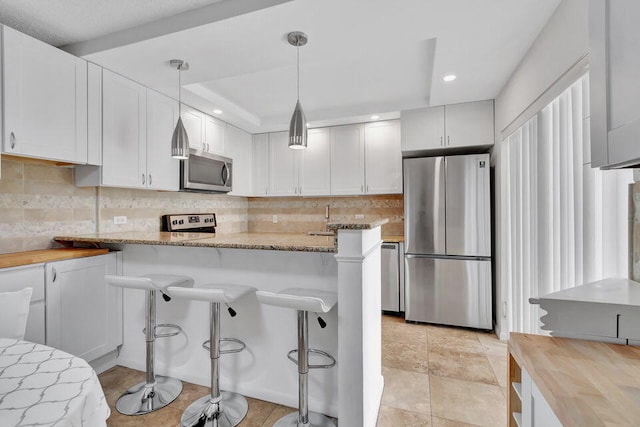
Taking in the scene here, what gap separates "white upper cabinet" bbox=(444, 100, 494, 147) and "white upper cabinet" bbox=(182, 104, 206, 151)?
2.56 metres

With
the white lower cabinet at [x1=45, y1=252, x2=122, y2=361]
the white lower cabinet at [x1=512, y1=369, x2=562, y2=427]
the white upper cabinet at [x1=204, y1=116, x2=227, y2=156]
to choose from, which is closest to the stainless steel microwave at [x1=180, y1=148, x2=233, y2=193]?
the white upper cabinet at [x1=204, y1=116, x2=227, y2=156]

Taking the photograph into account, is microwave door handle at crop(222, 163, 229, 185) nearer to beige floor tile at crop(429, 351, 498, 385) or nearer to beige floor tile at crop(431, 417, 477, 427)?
beige floor tile at crop(429, 351, 498, 385)

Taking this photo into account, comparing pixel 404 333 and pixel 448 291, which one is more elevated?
pixel 448 291

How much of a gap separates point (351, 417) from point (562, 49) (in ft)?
6.87

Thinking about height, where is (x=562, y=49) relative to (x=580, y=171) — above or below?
above

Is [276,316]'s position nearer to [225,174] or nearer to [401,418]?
[401,418]

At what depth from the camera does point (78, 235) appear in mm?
2416

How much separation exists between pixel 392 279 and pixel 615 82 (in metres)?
2.93

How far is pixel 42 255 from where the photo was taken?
1958mm

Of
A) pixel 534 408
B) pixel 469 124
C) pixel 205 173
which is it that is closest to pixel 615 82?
pixel 534 408

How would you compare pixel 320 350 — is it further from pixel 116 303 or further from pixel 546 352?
pixel 116 303

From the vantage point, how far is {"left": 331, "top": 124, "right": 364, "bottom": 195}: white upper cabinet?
3768mm

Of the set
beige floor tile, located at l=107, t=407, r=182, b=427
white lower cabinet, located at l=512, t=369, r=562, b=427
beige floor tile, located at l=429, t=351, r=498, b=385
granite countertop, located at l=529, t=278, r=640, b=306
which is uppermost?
granite countertop, located at l=529, t=278, r=640, b=306

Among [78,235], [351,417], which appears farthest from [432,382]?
[78,235]
